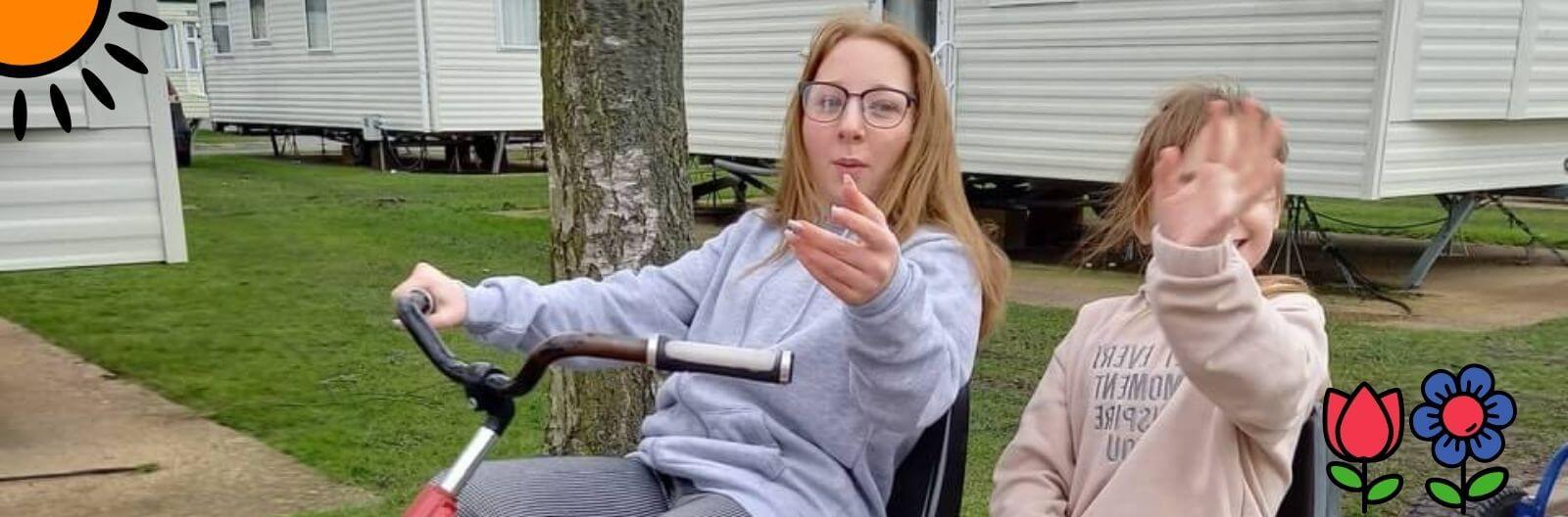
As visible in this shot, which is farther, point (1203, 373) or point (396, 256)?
point (396, 256)

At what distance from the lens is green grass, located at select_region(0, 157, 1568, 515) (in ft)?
15.1

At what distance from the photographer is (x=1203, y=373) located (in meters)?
1.50

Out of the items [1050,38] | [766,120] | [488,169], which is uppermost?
[1050,38]

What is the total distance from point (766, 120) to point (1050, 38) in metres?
3.38

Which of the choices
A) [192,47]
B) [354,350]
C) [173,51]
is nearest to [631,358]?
[354,350]

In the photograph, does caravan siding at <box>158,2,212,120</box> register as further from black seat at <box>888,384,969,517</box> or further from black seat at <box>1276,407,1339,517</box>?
black seat at <box>1276,407,1339,517</box>

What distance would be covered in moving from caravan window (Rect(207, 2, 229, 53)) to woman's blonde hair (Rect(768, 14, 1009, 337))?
935 inches

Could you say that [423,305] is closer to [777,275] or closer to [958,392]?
[777,275]

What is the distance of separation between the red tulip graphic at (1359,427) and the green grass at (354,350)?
183 centimetres

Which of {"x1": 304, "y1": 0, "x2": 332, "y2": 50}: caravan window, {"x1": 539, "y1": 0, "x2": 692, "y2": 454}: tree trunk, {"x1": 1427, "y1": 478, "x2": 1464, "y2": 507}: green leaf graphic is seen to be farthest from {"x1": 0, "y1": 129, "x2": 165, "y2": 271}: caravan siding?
{"x1": 304, "y1": 0, "x2": 332, "y2": 50}: caravan window

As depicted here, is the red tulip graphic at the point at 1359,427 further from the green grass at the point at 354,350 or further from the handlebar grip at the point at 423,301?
the green grass at the point at 354,350

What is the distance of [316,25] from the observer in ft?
66.8

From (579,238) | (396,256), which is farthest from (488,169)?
(579,238)

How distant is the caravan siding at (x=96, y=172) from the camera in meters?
4.80
